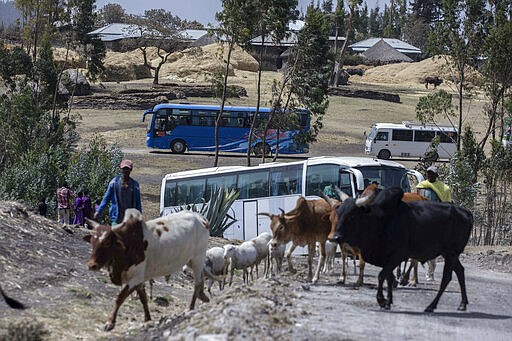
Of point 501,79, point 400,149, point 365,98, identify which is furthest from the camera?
point 365,98

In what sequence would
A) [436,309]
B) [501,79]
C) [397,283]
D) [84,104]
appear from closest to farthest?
[436,309], [397,283], [501,79], [84,104]

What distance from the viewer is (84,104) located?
69.3 meters

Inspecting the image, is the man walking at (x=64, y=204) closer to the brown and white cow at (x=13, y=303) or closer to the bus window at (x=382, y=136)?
the brown and white cow at (x=13, y=303)

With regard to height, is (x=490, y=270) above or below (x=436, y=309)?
below

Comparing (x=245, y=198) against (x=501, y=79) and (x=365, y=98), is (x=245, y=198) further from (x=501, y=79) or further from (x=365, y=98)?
(x=365, y=98)

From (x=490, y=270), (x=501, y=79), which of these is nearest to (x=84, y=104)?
(x=501, y=79)

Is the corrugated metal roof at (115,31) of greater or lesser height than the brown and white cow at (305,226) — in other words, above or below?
above

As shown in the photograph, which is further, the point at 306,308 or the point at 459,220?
the point at 459,220

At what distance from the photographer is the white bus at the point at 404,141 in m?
58.9

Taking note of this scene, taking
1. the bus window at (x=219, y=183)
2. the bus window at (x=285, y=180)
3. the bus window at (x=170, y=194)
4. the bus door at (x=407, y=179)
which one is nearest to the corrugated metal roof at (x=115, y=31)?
the bus window at (x=170, y=194)

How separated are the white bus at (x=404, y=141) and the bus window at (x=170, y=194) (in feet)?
89.5

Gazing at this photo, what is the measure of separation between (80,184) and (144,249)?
19.0 m

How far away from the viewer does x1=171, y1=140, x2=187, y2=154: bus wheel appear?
2247 inches

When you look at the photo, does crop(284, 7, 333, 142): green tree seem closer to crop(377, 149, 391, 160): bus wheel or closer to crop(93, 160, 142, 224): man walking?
crop(377, 149, 391, 160): bus wheel
